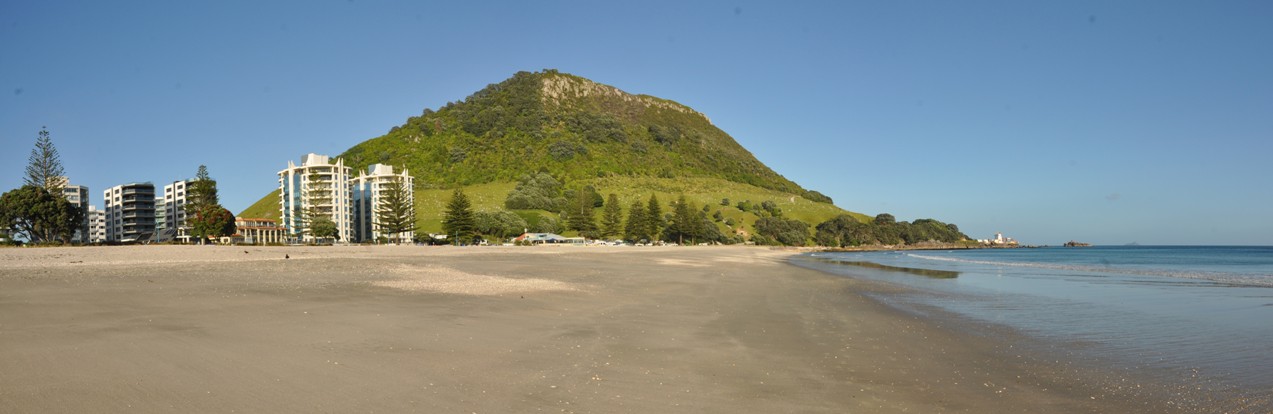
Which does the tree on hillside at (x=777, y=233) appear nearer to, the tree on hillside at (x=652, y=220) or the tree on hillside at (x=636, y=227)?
the tree on hillside at (x=652, y=220)

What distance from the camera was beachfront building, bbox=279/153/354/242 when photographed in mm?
92938

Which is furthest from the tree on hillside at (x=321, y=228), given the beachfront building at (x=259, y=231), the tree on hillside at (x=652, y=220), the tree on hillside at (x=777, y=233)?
the tree on hillside at (x=777, y=233)

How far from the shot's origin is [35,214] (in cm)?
6588

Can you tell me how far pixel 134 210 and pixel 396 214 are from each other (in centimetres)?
8375

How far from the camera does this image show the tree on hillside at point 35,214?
6538 centimetres

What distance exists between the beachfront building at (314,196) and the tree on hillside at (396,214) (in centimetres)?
1011

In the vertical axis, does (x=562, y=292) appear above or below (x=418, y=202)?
below

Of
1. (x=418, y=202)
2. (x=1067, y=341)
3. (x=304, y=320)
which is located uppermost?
(x=418, y=202)

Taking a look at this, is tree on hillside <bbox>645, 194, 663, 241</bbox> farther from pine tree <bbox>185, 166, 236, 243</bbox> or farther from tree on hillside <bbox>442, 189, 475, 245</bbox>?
pine tree <bbox>185, 166, 236, 243</bbox>

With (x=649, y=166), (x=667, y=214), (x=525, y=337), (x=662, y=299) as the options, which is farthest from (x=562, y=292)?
(x=649, y=166)

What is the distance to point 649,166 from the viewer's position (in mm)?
167250

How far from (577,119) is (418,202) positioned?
234 feet

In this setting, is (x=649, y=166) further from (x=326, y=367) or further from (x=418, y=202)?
(x=326, y=367)

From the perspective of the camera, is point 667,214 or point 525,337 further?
point 667,214
